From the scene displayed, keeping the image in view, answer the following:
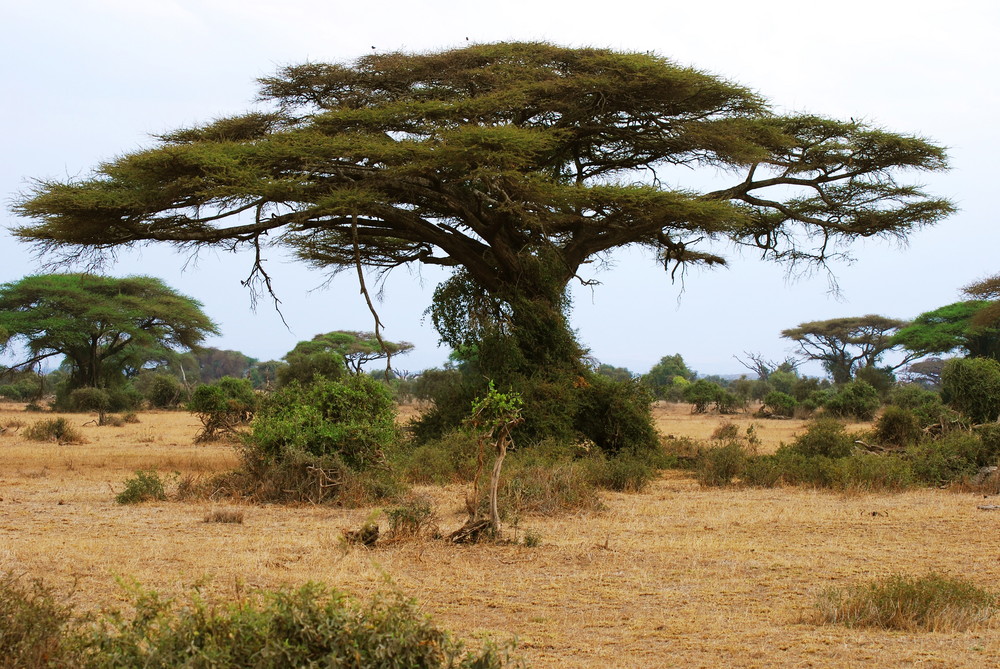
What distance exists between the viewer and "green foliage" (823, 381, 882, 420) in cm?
2666

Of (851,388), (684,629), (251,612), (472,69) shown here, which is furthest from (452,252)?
(851,388)

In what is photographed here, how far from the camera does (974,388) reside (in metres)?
16.2

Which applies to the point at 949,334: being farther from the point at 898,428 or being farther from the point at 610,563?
the point at 610,563

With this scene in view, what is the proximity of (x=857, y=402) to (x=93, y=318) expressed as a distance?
26085mm

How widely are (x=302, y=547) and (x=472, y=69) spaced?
11271 mm

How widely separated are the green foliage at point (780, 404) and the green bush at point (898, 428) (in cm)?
1591

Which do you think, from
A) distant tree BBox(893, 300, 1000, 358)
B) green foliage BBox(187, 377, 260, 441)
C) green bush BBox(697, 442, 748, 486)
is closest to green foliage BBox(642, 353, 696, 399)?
distant tree BBox(893, 300, 1000, 358)

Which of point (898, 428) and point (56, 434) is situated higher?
point (56, 434)

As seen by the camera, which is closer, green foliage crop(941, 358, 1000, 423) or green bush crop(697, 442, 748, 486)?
green bush crop(697, 442, 748, 486)

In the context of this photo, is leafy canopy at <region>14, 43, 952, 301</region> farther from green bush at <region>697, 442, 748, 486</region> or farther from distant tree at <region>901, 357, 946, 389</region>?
distant tree at <region>901, 357, 946, 389</region>

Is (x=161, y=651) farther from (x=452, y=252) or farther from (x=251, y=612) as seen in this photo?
(x=452, y=252)

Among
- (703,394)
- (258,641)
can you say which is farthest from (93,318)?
(258,641)

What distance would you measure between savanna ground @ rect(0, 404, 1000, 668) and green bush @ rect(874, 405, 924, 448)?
414 centimetres

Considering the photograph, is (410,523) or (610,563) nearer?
(610,563)
